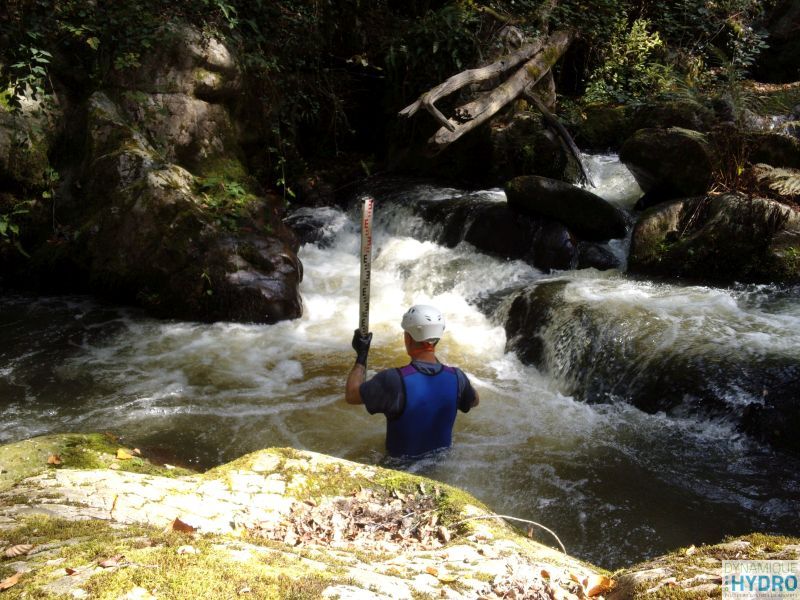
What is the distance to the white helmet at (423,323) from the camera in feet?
12.6

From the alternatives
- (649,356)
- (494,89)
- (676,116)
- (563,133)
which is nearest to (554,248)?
(563,133)

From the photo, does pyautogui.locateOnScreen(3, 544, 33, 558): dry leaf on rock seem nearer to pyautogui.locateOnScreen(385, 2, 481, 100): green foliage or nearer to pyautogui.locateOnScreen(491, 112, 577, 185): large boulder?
pyautogui.locateOnScreen(491, 112, 577, 185): large boulder

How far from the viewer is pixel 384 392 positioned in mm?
3895

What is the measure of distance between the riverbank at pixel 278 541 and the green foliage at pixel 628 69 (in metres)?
12.2

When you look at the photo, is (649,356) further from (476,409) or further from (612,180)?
(612,180)

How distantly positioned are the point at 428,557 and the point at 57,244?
8.30 m

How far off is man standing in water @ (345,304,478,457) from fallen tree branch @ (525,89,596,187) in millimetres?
7959

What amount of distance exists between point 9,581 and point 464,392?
2.84 m

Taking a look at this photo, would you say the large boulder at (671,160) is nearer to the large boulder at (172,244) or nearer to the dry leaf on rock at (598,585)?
the large boulder at (172,244)

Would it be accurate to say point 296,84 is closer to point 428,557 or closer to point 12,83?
point 12,83

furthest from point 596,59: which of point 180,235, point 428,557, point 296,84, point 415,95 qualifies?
point 428,557

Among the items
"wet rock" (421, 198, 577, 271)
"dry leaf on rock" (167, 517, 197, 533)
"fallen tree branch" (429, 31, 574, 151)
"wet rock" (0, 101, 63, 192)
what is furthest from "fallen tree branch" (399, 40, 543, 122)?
"dry leaf on rock" (167, 517, 197, 533)

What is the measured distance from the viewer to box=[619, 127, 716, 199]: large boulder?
8.66 metres

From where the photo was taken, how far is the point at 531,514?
442 centimetres
